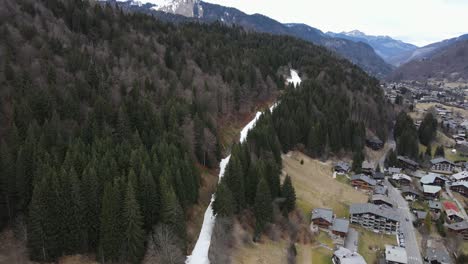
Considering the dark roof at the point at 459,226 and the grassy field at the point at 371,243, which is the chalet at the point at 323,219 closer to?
the grassy field at the point at 371,243

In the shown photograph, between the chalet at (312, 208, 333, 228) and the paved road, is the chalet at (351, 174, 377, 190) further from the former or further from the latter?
the chalet at (312, 208, 333, 228)

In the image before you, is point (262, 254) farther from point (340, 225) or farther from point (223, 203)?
point (340, 225)

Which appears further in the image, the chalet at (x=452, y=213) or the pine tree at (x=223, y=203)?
the chalet at (x=452, y=213)

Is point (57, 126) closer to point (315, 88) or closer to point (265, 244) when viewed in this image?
point (265, 244)

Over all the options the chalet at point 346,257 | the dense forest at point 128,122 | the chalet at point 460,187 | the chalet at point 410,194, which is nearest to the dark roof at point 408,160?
the dense forest at point 128,122

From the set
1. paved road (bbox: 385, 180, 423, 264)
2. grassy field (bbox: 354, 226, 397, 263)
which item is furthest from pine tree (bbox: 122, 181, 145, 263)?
paved road (bbox: 385, 180, 423, 264)

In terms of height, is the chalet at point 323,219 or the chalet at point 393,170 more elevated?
the chalet at point 393,170

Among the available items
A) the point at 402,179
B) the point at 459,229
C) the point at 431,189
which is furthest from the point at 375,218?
the point at 402,179
